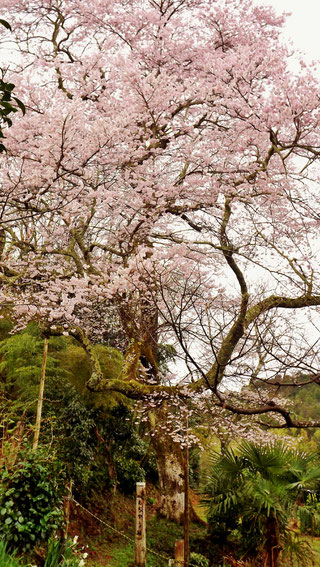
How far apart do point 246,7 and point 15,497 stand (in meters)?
9.26

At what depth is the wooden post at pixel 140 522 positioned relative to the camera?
6.22m

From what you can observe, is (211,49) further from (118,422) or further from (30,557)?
(30,557)

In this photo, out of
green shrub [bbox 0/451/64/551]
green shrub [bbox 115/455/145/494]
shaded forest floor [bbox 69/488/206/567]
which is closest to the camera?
green shrub [bbox 0/451/64/551]

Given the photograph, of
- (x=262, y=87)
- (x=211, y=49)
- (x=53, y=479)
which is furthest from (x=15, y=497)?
(x=211, y=49)

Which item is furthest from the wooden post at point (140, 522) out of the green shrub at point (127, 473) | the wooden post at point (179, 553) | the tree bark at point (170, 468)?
the green shrub at point (127, 473)

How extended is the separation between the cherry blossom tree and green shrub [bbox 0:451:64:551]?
7.94ft

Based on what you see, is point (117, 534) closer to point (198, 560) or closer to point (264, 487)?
point (198, 560)

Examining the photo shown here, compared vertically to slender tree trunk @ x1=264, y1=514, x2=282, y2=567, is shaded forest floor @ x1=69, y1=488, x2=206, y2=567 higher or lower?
lower

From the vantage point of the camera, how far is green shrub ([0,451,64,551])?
4414 mm

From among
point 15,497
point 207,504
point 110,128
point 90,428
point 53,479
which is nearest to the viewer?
point 15,497

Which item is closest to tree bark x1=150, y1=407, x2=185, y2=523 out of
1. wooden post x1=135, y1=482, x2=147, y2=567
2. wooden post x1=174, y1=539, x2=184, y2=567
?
wooden post x1=135, y1=482, x2=147, y2=567

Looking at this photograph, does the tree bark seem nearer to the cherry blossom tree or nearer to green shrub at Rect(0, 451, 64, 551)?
the cherry blossom tree

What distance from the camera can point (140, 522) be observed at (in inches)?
249

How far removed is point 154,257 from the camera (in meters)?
7.56
